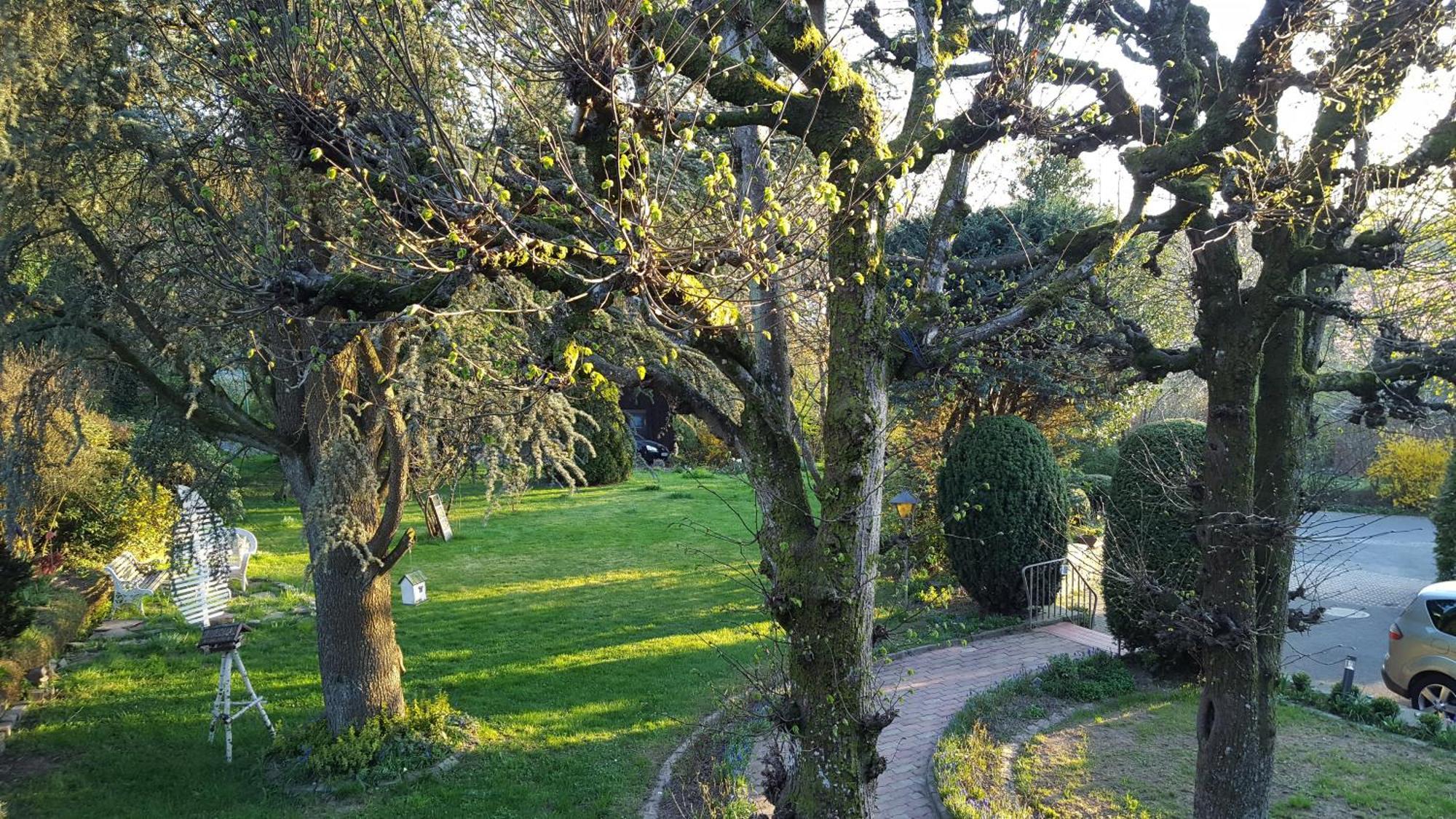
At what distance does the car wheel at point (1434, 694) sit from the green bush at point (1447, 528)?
6.21 meters

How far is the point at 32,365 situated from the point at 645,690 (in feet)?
25.3

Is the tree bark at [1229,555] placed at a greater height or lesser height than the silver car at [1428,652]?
greater

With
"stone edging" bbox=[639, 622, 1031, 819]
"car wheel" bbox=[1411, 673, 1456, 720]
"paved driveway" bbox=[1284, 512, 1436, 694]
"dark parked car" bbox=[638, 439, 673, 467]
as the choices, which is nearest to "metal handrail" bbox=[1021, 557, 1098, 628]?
"stone edging" bbox=[639, 622, 1031, 819]

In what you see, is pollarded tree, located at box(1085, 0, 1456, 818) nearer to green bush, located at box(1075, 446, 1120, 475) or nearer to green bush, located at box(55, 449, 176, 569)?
green bush, located at box(1075, 446, 1120, 475)

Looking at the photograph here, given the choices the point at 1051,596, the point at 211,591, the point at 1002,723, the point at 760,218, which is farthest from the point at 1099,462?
the point at 760,218

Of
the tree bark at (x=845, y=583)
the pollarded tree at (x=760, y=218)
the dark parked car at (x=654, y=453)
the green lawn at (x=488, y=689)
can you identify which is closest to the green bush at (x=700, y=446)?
the dark parked car at (x=654, y=453)

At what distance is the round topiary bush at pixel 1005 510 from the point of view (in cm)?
1156

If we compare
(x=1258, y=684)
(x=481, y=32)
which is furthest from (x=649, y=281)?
(x=1258, y=684)

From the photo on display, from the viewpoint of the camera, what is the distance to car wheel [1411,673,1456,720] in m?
8.49

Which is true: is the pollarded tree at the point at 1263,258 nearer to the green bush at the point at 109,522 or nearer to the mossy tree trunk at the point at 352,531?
the mossy tree trunk at the point at 352,531

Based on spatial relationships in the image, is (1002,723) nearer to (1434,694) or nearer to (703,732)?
(703,732)

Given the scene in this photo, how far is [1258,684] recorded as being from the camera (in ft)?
19.5

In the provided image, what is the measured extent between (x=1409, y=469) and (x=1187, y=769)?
18.6 metres

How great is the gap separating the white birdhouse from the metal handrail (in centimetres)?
837
